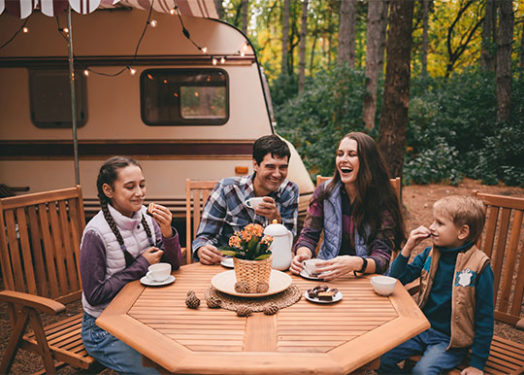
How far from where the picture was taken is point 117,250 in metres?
2.36

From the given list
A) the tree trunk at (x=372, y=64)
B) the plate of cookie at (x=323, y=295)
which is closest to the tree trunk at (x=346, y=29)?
the tree trunk at (x=372, y=64)

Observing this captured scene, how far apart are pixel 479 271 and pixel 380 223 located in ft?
2.20

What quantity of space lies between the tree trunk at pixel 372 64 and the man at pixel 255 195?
783 centimetres

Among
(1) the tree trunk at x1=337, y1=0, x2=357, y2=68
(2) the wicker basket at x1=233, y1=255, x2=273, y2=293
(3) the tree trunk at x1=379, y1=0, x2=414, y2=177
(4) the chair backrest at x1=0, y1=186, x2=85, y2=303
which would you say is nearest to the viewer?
(2) the wicker basket at x1=233, y1=255, x2=273, y2=293

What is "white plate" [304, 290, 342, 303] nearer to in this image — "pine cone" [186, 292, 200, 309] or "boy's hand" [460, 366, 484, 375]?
"pine cone" [186, 292, 200, 309]

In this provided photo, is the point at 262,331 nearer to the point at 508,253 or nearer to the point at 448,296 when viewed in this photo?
the point at 448,296

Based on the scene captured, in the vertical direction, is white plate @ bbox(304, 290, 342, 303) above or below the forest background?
below

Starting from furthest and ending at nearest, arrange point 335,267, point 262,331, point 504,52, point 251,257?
point 504,52 → point 335,267 → point 251,257 → point 262,331

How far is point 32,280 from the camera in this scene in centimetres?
263

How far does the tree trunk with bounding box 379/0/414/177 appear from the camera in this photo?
20.7 ft

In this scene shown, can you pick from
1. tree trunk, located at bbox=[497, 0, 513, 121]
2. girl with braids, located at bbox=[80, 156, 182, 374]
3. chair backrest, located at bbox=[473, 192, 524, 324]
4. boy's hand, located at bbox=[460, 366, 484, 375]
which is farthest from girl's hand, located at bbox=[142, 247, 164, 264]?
tree trunk, located at bbox=[497, 0, 513, 121]

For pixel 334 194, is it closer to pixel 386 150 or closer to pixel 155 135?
pixel 155 135

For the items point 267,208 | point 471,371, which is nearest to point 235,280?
point 267,208

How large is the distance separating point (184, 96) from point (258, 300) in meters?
3.88
